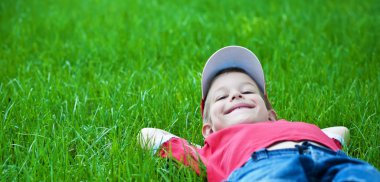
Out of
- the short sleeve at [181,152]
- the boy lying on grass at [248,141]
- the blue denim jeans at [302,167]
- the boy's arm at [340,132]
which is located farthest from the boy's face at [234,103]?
the blue denim jeans at [302,167]

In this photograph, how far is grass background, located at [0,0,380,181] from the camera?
2625mm

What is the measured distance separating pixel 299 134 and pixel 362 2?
476 centimetres

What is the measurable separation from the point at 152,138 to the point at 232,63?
1.72ft

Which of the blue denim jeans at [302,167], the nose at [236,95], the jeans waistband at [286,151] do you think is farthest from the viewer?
the nose at [236,95]

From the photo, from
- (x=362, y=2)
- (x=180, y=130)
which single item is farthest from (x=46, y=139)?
(x=362, y=2)

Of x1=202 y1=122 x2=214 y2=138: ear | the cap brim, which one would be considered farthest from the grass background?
the cap brim

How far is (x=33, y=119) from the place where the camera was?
119 inches

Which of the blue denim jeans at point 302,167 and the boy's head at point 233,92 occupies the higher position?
the boy's head at point 233,92

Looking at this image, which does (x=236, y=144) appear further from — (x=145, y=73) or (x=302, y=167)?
(x=145, y=73)

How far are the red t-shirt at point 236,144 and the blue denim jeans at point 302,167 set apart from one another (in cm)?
9

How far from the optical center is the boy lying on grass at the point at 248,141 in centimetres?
201

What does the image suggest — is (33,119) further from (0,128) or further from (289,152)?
(289,152)

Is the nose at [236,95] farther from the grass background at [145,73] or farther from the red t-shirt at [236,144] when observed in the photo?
the grass background at [145,73]

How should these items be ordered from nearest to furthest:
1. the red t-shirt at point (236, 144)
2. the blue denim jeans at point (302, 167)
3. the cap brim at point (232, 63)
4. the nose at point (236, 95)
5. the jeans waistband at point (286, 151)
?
the blue denim jeans at point (302, 167), the jeans waistband at point (286, 151), the red t-shirt at point (236, 144), the nose at point (236, 95), the cap brim at point (232, 63)
